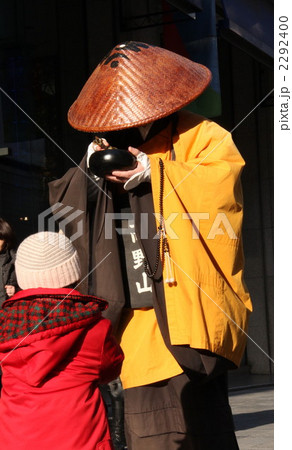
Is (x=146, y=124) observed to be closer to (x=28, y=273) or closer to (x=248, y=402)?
(x=28, y=273)

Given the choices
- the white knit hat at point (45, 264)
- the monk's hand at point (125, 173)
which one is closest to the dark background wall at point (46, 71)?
the monk's hand at point (125, 173)

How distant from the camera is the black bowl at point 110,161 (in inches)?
134

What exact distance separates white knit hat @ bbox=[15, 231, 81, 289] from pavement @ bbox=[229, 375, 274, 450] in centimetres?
345

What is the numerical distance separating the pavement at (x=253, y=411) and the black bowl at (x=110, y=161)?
3.41 metres

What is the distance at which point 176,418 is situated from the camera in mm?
3803

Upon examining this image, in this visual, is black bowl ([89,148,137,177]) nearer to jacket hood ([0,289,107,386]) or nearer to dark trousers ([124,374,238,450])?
jacket hood ([0,289,107,386])

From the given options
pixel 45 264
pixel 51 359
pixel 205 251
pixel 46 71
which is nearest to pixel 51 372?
pixel 51 359

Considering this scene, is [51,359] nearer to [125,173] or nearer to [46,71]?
[125,173]

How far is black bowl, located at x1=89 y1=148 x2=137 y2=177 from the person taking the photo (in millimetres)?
3416

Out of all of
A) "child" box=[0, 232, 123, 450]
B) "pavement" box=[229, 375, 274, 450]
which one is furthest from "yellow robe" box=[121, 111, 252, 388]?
"pavement" box=[229, 375, 274, 450]

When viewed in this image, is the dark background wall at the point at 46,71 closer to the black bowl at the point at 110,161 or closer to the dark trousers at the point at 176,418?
the dark trousers at the point at 176,418

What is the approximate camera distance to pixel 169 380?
12.4ft

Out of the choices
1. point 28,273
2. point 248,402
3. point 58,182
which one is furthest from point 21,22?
point 28,273

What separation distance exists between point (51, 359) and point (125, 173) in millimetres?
757
